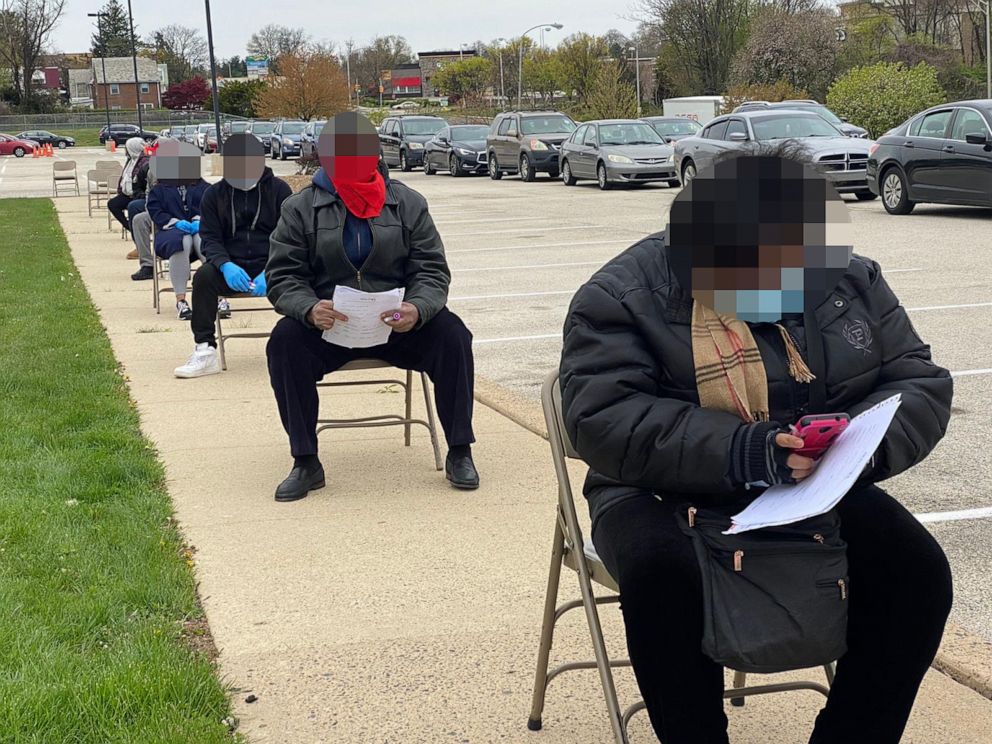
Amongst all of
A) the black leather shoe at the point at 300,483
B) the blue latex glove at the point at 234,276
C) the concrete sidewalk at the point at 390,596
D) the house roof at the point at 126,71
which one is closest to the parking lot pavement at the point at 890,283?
the concrete sidewalk at the point at 390,596

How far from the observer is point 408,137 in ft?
129

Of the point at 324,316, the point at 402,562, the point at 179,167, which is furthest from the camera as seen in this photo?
the point at 179,167

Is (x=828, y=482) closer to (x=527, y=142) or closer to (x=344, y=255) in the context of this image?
(x=344, y=255)

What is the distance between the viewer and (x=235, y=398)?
755 centimetres

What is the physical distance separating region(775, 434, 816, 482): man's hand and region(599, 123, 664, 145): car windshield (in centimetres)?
2531

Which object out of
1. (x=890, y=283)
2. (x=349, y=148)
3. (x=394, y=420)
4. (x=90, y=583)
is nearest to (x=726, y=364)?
(x=90, y=583)

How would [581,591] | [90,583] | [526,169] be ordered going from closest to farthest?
[581,591]
[90,583]
[526,169]

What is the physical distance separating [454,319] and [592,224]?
13.7 m

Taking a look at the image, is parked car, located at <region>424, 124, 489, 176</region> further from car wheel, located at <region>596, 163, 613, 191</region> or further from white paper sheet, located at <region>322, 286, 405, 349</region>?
white paper sheet, located at <region>322, 286, 405, 349</region>

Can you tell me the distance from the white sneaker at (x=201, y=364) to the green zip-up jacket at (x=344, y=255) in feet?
9.19

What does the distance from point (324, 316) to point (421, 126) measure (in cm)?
3529

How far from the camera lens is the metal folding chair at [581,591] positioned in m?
2.93

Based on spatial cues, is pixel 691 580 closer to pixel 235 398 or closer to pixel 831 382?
pixel 831 382

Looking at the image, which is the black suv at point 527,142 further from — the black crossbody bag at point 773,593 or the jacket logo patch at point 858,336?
the black crossbody bag at point 773,593
